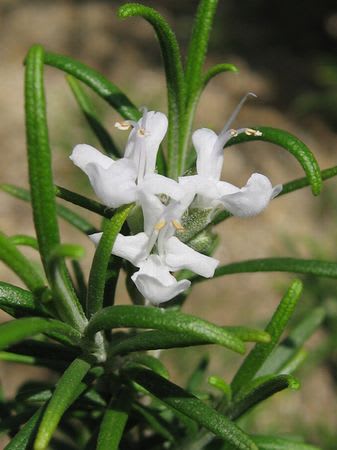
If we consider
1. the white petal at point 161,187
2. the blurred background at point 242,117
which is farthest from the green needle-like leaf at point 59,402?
the blurred background at point 242,117

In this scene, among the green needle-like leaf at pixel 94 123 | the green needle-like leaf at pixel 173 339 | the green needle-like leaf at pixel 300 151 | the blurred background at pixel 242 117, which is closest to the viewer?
the green needle-like leaf at pixel 173 339

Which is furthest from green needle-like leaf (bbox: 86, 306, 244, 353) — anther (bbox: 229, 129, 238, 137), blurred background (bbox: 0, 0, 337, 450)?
blurred background (bbox: 0, 0, 337, 450)

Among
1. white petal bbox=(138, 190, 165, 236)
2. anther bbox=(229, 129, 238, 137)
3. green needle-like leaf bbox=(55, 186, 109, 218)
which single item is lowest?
white petal bbox=(138, 190, 165, 236)

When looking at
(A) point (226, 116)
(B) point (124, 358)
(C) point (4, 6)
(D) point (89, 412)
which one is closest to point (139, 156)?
(B) point (124, 358)

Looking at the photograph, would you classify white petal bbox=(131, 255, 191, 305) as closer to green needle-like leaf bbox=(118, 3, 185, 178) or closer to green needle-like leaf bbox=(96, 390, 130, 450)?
green needle-like leaf bbox=(96, 390, 130, 450)

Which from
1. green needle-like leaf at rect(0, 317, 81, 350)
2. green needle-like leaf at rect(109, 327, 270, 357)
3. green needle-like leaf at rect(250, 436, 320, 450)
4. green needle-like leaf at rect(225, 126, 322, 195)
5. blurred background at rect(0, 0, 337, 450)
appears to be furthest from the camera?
blurred background at rect(0, 0, 337, 450)

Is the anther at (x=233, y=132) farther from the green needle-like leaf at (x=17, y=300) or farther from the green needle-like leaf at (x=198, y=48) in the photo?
the green needle-like leaf at (x=17, y=300)

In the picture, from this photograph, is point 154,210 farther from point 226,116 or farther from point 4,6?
point 4,6
